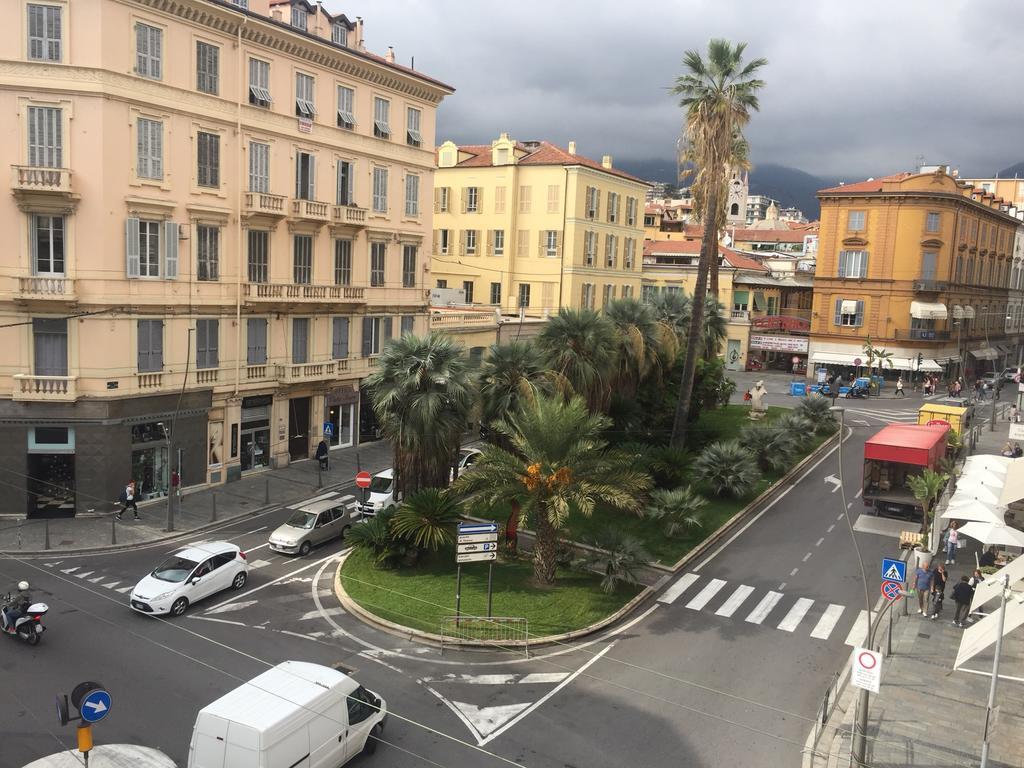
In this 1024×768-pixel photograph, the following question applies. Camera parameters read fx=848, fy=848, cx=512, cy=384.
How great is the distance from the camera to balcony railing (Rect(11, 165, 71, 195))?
101ft

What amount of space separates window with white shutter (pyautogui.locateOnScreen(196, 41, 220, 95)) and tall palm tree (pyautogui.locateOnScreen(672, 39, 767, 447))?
2004cm

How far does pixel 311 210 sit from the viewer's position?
4047cm

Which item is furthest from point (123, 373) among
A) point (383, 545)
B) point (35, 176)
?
point (383, 545)

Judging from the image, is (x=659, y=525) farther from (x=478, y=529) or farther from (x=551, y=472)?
(x=478, y=529)

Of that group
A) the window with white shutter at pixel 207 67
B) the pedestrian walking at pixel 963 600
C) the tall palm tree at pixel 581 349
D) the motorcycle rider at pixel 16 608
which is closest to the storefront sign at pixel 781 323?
the tall palm tree at pixel 581 349

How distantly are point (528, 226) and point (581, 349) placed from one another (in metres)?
31.4

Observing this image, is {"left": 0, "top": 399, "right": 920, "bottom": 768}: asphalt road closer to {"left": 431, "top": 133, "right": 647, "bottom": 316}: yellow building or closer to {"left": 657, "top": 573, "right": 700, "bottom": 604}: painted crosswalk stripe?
{"left": 657, "top": 573, "right": 700, "bottom": 604}: painted crosswalk stripe

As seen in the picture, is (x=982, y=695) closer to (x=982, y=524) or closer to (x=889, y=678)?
(x=889, y=678)

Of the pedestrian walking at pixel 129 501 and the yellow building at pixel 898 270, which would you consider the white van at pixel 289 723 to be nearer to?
the pedestrian walking at pixel 129 501

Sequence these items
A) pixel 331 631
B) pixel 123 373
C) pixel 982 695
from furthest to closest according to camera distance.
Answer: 1. pixel 123 373
2. pixel 331 631
3. pixel 982 695

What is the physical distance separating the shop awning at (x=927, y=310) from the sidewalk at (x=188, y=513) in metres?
50.5

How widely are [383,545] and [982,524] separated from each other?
18903 millimetres

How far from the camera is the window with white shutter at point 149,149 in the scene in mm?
33094

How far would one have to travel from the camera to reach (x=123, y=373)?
33281 millimetres
